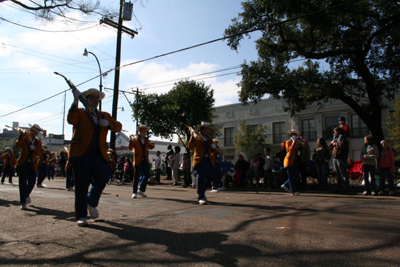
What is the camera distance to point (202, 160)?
723 cm

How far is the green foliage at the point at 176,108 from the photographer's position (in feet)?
80.4

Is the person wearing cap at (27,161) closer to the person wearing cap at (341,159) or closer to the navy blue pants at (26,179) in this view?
the navy blue pants at (26,179)

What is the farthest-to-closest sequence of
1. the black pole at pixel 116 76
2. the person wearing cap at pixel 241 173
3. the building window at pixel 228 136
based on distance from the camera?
the building window at pixel 228 136 → the black pole at pixel 116 76 → the person wearing cap at pixel 241 173

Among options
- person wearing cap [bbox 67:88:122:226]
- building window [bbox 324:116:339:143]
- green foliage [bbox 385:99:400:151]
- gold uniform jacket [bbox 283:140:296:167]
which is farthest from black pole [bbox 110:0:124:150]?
building window [bbox 324:116:339:143]

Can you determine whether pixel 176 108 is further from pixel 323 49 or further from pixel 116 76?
pixel 323 49

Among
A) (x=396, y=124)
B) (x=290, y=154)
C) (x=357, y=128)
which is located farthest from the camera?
(x=357, y=128)

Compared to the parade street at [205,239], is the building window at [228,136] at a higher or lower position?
higher

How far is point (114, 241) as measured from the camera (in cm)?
351

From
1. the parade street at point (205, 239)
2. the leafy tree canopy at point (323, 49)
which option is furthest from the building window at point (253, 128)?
the parade street at point (205, 239)

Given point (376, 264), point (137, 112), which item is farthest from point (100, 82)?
point (376, 264)

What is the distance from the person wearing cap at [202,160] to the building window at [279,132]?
32434 millimetres

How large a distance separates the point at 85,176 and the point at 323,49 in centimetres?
1581

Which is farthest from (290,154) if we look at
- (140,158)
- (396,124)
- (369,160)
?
(396,124)

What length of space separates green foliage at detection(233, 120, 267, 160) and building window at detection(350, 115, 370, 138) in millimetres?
9645
